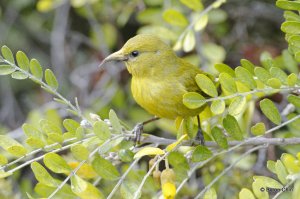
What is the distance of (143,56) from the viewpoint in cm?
272

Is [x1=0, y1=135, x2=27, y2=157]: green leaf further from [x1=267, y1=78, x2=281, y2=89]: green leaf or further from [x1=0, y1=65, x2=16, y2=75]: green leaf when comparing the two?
[x1=267, y1=78, x2=281, y2=89]: green leaf

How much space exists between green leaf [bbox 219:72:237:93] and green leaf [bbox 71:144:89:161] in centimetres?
54

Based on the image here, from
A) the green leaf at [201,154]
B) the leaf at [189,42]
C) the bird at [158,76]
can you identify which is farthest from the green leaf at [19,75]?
the leaf at [189,42]

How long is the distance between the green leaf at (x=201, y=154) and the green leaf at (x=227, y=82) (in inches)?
9.7

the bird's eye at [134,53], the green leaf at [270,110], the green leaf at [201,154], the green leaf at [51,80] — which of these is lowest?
the green leaf at [201,154]

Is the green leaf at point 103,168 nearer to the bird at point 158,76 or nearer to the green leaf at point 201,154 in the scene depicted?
the green leaf at point 201,154

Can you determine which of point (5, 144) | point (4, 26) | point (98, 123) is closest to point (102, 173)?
point (98, 123)

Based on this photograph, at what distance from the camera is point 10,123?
426cm

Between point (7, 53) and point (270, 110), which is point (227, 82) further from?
point (7, 53)

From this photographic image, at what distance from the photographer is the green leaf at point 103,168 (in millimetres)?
2160

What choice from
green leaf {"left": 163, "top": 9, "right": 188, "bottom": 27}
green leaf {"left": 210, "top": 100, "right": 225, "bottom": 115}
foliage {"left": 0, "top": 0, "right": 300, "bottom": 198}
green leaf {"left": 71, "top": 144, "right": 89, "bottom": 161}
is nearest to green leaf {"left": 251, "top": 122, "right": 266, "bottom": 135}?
foliage {"left": 0, "top": 0, "right": 300, "bottom": 198}

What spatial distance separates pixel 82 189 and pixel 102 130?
0.22 metres

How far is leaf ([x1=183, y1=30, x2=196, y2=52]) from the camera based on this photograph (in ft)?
9.20

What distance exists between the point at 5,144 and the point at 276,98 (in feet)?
5.88
